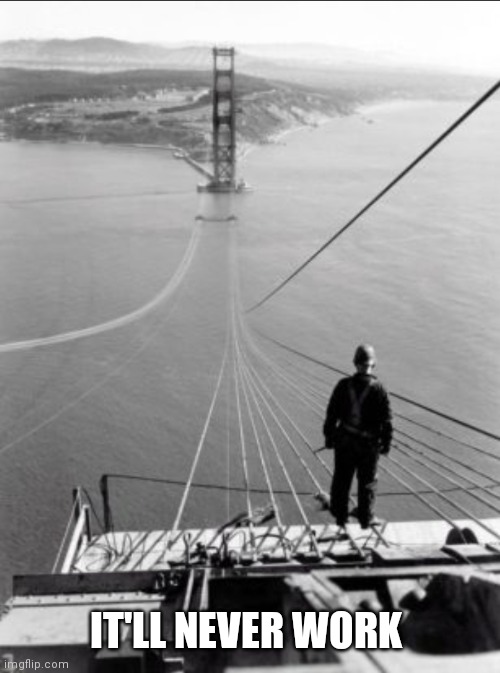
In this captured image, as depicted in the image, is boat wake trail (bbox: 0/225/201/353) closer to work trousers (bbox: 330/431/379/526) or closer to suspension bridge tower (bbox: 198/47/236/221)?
suspension bridge tower (bbox: 198/47/236/221)

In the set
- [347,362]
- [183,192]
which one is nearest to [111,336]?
[347,362]

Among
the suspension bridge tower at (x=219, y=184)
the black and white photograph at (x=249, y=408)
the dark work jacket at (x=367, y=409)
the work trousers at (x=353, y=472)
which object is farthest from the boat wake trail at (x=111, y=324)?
the dark work jacket at (x=367, y=409)

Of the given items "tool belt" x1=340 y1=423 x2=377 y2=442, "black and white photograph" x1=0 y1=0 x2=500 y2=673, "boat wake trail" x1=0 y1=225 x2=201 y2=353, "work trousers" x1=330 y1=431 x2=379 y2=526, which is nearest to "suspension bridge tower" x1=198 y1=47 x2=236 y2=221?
"black and white photograph" x1=0 y1=0 x2=500 y2=673

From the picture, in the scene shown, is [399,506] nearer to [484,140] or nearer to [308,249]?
[308,249]

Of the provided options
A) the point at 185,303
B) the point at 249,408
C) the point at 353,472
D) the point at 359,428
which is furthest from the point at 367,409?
the point at 185,303

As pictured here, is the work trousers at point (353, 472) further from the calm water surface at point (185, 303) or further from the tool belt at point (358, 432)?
the calm water surface at point (185, 303)

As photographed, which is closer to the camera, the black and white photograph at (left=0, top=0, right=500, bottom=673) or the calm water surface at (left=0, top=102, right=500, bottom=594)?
the black and white photograph at (left=0, top=0, right=500, bottom=673)
